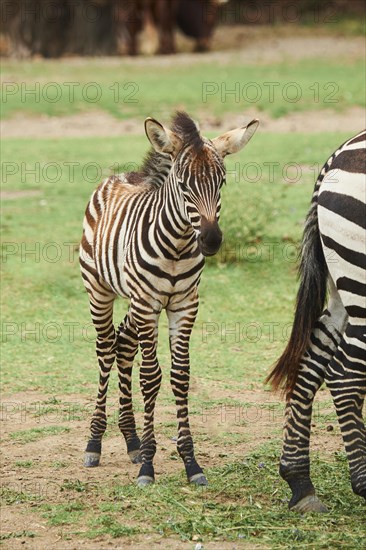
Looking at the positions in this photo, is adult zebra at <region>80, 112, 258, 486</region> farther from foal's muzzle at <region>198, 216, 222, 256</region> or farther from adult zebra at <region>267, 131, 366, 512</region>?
adult zebra at <region>267, 131, 366, 512</region>

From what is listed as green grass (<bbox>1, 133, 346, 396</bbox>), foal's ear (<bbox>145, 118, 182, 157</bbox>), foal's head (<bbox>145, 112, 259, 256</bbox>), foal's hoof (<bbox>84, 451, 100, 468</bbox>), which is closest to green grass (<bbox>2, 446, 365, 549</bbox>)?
foal's hoof (<bbox>84, 451, 100, 468</bbox>)

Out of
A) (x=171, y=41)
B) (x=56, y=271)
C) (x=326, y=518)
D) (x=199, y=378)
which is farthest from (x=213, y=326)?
(x=171, y=41)

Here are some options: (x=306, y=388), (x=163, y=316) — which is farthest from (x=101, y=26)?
(x=306, y=388)

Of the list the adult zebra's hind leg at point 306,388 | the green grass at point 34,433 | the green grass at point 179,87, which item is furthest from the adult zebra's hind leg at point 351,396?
the green grass at point 179,87

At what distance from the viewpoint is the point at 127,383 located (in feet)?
22.1

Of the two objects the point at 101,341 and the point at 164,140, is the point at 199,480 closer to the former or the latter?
the point at 101,341

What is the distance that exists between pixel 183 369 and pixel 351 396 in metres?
1.04

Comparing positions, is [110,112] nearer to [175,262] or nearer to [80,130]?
[80,130]

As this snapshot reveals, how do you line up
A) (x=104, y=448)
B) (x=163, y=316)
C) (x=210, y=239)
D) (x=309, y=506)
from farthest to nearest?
(x=163, y=316), (x=104, y=448), (x=309, y=506), (x=210, y=239)

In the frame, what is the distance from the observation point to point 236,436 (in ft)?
23.2

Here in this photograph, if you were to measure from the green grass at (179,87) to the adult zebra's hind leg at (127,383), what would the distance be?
491 inches

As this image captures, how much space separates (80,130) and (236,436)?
1268 centimetres

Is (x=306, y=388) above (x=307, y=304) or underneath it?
underneath

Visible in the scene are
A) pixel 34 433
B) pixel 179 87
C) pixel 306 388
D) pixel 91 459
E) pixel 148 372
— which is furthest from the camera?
pixel 179 87
